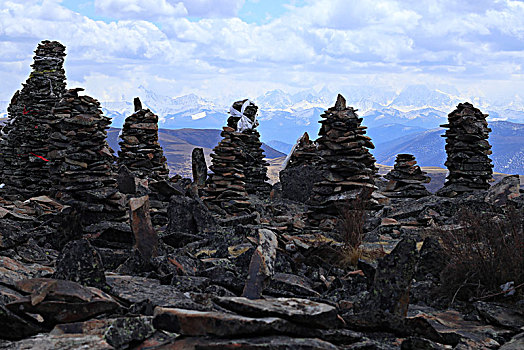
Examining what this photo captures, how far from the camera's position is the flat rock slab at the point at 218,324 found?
160 inches

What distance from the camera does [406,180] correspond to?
20.9 metres

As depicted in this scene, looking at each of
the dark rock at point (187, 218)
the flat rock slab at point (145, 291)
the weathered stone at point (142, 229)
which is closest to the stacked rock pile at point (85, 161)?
the dark rock at point (187, 218)

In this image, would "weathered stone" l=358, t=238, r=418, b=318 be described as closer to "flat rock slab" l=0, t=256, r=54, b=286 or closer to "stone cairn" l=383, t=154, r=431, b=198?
"flat rock slab" l=0, t=256, r=54, b=286

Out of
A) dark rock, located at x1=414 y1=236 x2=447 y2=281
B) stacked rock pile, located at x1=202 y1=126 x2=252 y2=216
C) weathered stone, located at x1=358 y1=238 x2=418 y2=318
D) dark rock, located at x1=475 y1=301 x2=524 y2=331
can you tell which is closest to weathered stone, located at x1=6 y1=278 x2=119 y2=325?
weathered stone, located at x1=358 y1=238 x2=418 y2=318

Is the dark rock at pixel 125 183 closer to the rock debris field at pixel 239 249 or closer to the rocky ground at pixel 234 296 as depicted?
the rock debris field at pixel 239 249

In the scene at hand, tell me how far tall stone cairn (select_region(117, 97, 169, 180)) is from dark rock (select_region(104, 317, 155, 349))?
1602cm

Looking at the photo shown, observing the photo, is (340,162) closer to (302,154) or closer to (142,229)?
(142,229)

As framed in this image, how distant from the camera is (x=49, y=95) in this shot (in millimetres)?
21781

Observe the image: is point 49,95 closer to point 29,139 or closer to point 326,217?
point 29,139

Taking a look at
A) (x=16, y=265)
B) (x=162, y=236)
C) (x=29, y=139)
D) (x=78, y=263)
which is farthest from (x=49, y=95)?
(x=78, y=263)

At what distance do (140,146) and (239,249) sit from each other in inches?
446

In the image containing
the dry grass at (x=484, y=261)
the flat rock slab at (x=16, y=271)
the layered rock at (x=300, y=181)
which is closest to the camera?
the flat rock slab at (x=16, y=271)

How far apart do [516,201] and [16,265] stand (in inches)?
476

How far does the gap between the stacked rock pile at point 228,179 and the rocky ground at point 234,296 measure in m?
5.35
